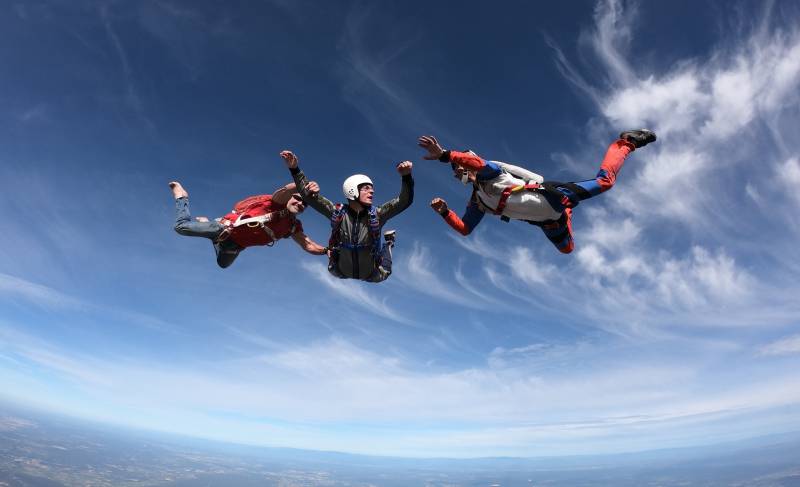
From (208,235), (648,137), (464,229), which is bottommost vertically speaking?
(208,235)

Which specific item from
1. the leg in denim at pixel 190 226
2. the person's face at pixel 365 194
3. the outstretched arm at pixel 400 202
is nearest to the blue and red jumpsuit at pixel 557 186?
the outstretched arm at pixel 400 202

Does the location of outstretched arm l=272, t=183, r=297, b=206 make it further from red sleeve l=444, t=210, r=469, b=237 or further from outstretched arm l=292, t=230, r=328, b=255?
red sleeve l=444, t=210, r=469, b=237

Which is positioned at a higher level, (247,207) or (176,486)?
(247,207)

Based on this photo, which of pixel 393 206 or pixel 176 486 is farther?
pixel 176 486

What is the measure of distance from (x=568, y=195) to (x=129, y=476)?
27141cm

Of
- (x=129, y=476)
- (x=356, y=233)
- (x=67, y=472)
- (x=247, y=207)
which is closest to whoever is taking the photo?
(x=356, y=233)

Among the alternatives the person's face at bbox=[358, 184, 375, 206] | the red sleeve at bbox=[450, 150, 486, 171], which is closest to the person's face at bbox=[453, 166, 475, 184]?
the red sleeve at bbox=[450, 150, 486, 171]

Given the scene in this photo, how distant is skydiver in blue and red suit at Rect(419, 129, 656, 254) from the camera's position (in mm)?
6207

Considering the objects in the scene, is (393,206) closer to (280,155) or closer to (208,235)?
(280,155)

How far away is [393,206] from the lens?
7.31m

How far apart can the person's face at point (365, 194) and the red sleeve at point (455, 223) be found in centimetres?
156

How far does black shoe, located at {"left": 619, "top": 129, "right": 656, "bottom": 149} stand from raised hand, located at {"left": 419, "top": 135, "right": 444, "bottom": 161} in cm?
349

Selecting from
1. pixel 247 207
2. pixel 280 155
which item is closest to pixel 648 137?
pixel 280 155

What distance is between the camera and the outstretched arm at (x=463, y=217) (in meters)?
7.35
